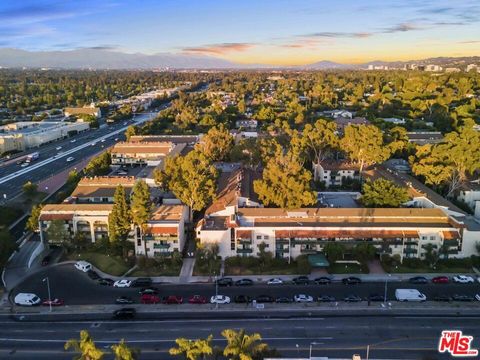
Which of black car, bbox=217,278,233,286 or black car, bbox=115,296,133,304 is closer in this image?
black car, bbox=115,296,133,304

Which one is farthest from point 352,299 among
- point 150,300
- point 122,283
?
point 122,283

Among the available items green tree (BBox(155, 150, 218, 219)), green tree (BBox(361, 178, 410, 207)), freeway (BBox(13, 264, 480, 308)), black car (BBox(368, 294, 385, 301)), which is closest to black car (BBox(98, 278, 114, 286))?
freeway (BBox(13, 264, 480, 308))

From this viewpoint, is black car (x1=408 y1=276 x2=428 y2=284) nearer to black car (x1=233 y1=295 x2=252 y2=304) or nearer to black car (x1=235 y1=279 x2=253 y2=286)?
black car (x1=235 y1=279 x2=253 y2=286)

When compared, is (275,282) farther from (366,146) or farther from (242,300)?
(366,146)

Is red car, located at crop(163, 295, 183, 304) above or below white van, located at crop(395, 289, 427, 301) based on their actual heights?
below

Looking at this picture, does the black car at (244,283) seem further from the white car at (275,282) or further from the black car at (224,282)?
the white car at (275,282)

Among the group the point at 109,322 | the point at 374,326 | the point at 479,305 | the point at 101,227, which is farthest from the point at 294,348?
the point at 101,227

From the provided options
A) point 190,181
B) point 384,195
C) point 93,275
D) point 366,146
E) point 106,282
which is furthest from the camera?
point 366,146
